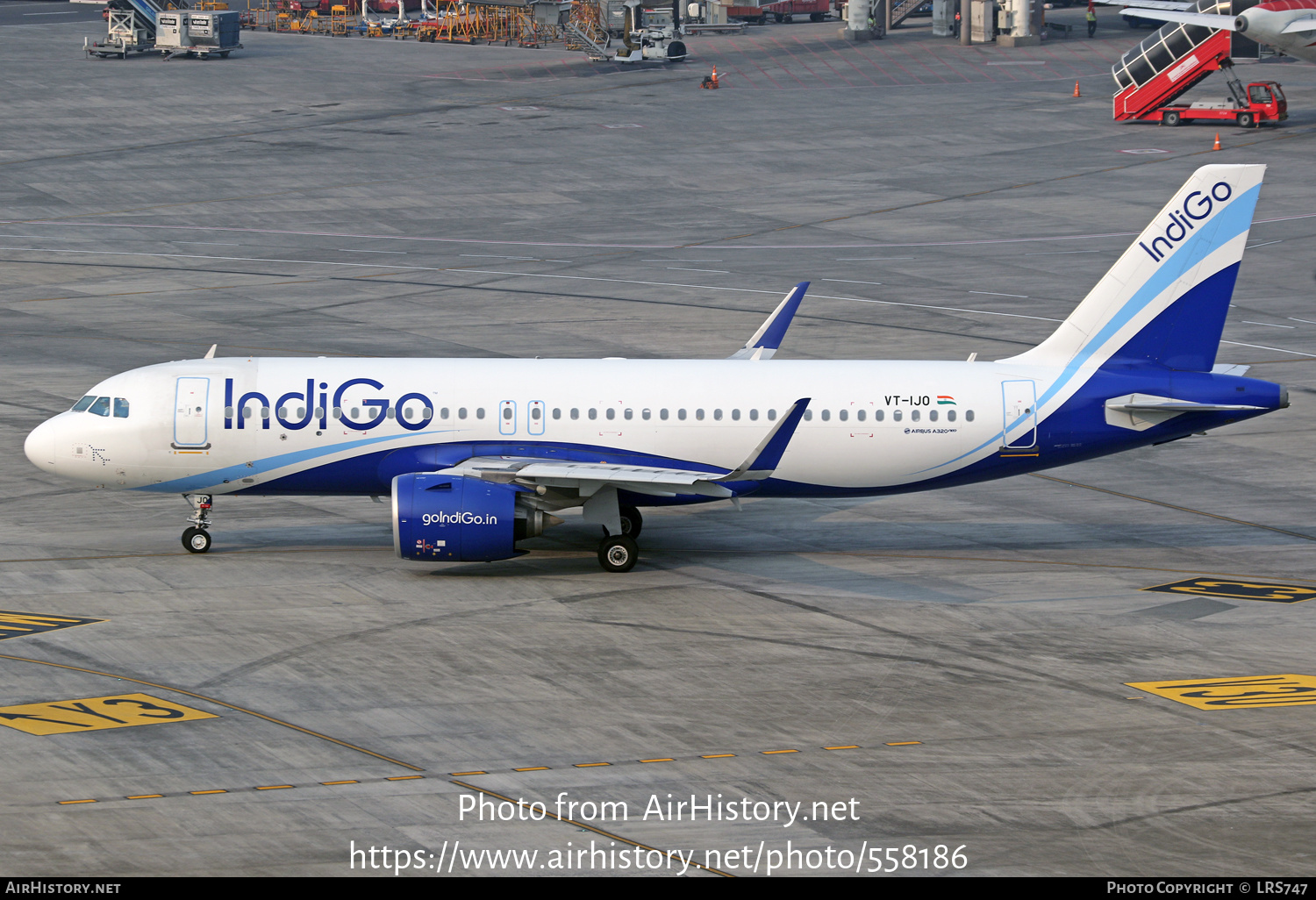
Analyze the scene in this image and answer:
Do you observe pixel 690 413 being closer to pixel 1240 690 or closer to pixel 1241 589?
pixel 1241 589

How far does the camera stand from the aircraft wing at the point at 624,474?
36.4 metres

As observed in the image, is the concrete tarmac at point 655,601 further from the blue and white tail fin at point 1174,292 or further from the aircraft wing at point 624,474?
the blue and white tail fin at point 1174,292

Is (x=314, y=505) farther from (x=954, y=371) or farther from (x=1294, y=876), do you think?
(x=1294, y=876)

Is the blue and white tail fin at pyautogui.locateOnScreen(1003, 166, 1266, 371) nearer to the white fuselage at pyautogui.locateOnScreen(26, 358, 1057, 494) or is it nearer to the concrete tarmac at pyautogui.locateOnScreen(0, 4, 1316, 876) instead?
the white fuselage at pyautogui.locateOnScreen(26, 358, 1057, 494)

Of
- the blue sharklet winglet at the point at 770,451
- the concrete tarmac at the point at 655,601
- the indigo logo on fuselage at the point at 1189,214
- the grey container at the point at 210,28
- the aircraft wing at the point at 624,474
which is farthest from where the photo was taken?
the grey container at the point at 210,28

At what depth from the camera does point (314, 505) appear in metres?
44.8

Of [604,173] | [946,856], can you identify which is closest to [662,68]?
[604,173]

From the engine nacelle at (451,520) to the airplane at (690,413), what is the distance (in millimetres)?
1153

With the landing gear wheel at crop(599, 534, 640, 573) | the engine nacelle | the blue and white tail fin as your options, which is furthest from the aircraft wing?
the blue and white tail fin

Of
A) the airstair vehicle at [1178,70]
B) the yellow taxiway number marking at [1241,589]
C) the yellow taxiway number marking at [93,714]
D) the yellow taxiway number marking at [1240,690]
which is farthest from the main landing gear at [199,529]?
the airstair vehicle at [1178,70]

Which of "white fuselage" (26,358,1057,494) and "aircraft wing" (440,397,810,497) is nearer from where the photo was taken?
"aircraft wing" (440,397,810,497)

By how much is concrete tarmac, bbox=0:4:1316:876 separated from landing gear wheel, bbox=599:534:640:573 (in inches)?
22.3

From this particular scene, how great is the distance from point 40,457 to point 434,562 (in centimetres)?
996

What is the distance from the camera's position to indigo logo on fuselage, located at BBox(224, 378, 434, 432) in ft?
127
